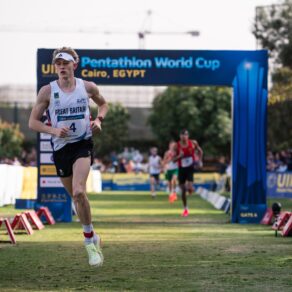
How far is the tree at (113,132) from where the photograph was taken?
284ft

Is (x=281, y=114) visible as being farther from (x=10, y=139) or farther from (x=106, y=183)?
(x=10, y=139)

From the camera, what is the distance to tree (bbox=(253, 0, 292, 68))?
5888cm

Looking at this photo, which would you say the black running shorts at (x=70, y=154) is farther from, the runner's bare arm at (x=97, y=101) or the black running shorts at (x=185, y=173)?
the black running shorts at (x=185, y=173)

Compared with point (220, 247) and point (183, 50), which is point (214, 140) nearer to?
point (183, 50)

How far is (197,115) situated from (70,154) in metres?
70.4

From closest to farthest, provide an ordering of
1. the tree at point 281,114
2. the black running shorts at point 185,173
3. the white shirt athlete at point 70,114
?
the white shirt athlete at point 70,114 → the black running shorts at point 185,173 → the tree at point 281,114

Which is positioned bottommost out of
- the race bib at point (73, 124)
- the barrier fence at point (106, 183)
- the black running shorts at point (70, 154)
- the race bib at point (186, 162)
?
the barrier fence at point (106, 183)

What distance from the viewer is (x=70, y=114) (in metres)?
10.1

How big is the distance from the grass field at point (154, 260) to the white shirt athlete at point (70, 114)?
145 cm

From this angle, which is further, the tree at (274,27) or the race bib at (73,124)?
the tree at (274,27)

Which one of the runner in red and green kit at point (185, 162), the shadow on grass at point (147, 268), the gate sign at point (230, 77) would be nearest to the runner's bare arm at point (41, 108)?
the shadow on grass at point (147, 268)

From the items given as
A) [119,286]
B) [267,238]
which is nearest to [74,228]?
[267,238]

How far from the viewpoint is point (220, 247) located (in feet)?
42.1

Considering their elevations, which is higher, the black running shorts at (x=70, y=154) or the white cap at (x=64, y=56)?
the white cap at (x=64, y=56)
